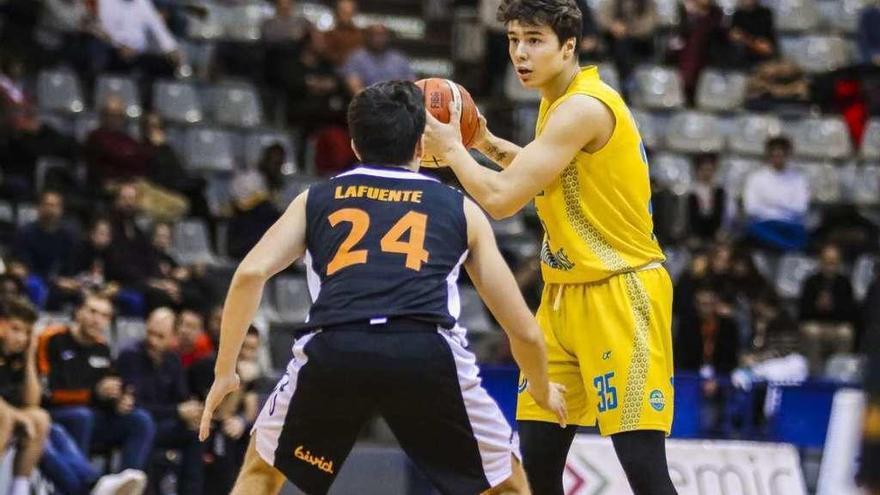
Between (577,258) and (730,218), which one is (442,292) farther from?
(730,218)

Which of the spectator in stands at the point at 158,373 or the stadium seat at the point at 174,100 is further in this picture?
the stadium seat at the point at 174,100

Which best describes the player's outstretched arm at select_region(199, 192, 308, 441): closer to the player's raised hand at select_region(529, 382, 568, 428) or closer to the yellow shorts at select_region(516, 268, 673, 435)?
the player's raised hand at select_region(529, 382, 568, 428)

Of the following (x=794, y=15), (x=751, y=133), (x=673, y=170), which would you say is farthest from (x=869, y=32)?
(x=673, y=170)

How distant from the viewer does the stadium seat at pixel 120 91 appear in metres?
14.6

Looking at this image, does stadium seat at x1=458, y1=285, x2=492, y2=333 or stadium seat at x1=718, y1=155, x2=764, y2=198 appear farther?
stadium seat at x1=718, y1=155, x2=764, y2=198

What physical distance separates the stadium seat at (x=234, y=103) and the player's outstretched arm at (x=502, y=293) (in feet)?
34.1

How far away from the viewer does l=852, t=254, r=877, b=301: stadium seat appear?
1512 cm

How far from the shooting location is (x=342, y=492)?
31.1 ft

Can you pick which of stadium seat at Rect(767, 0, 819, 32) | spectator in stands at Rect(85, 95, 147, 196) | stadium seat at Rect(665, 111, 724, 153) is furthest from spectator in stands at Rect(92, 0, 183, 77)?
stadium seat at Rect(767, 0, 819, 32)

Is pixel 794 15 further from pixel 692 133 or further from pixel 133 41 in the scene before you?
pixel 133 41

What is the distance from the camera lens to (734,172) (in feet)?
52.9

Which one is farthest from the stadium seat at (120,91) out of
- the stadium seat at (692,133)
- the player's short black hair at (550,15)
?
the player's short black hair at (550,15)

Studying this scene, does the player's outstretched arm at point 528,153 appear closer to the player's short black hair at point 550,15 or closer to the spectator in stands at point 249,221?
the player's short black hair at point 550,15

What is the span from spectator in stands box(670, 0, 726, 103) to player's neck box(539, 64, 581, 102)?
11.4m
